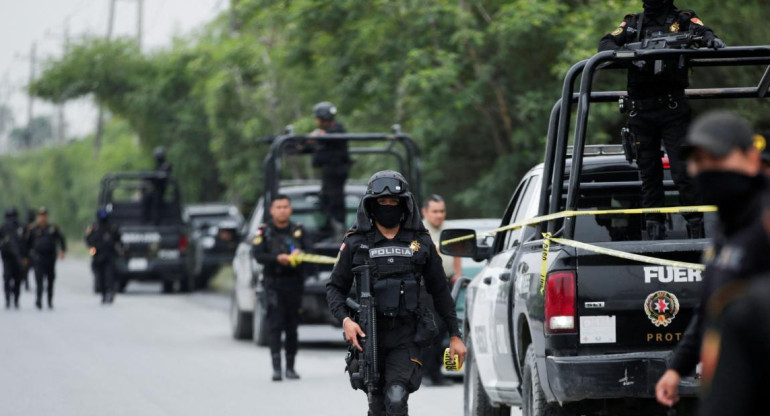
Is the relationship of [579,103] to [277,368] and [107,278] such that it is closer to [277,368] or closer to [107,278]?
[277,368]

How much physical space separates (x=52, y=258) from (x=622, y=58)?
812 inches

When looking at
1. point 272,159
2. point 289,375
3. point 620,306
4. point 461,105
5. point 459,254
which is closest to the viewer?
point 620,306

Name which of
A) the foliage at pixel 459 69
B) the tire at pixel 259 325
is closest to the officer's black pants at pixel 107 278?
the foliage at pixel 459 69

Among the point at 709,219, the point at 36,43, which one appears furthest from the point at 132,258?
the point at 36,43

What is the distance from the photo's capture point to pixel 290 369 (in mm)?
14305

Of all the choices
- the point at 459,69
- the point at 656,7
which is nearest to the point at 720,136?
the point at 656,7

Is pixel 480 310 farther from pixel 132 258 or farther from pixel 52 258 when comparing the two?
pixel 132 258

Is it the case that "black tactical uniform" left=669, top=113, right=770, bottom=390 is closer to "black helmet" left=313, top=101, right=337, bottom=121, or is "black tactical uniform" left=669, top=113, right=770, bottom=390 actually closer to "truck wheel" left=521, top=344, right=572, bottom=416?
"truck wheel" left=521, top=344, right=572, bottom=416

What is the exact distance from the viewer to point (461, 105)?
2106 cm

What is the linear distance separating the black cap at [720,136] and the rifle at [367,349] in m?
3.76

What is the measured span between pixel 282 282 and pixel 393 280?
22.3 ft

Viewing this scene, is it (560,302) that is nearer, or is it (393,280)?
(560,302)

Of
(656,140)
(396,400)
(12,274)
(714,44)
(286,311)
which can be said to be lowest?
(396,400)

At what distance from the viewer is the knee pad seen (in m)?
7.58
